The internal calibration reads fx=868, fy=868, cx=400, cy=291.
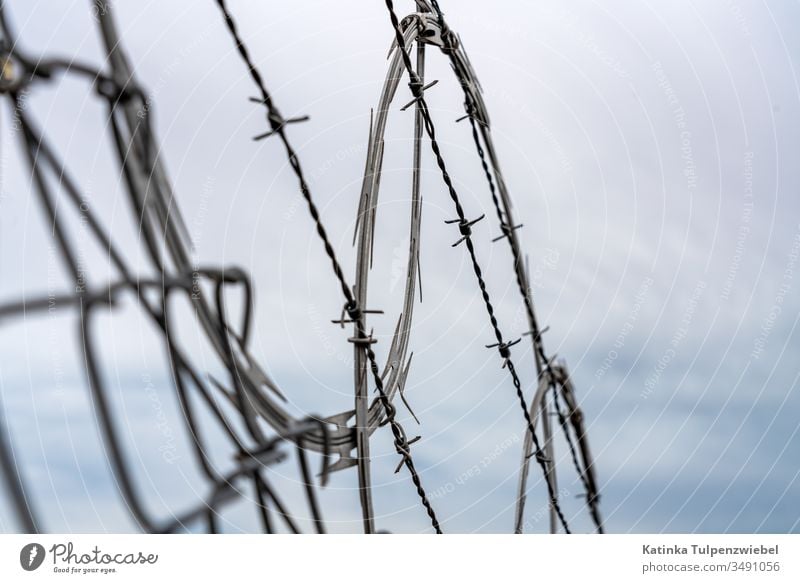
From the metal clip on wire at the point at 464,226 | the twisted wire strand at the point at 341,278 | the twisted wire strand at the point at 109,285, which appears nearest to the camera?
the twisted wire strand at the point at 109,285

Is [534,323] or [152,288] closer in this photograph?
[152,288]

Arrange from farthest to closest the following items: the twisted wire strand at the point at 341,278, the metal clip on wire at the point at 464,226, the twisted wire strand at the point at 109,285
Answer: the metal clip on wire at the point at 464,226 < the twisted wire strand at the point at 341,278 < the twisted wire strand at the point at 109,285

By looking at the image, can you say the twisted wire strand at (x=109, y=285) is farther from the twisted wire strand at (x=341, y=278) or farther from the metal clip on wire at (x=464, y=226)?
the metal clip on wire at (x=464, y=226)

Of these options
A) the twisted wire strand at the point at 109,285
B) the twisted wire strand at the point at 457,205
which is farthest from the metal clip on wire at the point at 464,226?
the twisted wire strand at the point at 109,285

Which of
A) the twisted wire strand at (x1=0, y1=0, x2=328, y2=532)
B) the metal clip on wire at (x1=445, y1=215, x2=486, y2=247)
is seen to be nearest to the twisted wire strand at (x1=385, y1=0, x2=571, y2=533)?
the metal clip on wire at (x1=445, y1=215, x2=486, y2=247)

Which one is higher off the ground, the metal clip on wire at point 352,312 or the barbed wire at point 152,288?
the metal clip on wire at point 352,312

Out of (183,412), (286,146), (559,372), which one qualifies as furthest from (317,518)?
(559,372)

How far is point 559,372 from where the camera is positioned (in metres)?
2.48

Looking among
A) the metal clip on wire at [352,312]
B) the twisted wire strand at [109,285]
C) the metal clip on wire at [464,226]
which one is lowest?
the twisted wire strand at [109,285]

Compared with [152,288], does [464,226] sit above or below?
above

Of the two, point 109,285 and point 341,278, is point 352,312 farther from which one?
point 109,285

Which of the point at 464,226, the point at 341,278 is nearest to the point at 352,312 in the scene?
the point at 341,278

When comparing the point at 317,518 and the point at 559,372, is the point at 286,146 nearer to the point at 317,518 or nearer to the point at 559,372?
the point at 317,518
